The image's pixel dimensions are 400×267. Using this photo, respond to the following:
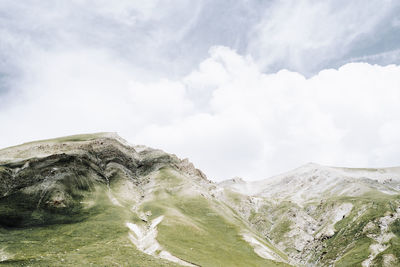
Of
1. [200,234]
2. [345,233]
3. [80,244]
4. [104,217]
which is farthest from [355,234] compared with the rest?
[80,244]

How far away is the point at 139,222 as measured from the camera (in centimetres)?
10200

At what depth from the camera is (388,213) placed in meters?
141

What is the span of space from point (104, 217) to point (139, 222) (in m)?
12.8

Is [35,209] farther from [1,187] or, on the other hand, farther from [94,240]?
[94,240]

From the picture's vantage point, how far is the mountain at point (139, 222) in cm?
6906

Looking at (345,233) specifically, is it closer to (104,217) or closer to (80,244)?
(104,217)

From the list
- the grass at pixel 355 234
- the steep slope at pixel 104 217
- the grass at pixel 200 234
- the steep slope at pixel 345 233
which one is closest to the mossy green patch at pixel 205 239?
the grass at pixel 200 234

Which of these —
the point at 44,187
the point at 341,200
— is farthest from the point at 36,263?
the point at 341,200

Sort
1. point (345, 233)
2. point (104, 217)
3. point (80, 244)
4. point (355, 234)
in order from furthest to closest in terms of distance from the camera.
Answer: point (345, 233)
point (355, 234)
point (104, 217)
point (80, 244)

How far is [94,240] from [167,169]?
110 m

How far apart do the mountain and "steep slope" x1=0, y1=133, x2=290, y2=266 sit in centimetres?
38

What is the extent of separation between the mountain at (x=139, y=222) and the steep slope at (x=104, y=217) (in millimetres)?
377

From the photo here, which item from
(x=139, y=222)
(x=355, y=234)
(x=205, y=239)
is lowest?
(x=205, y=239)

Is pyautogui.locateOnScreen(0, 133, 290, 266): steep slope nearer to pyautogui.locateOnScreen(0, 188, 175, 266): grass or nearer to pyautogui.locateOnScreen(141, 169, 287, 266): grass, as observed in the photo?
pyautogui.locateOnScreen(0, 188, 175, 266): grass
